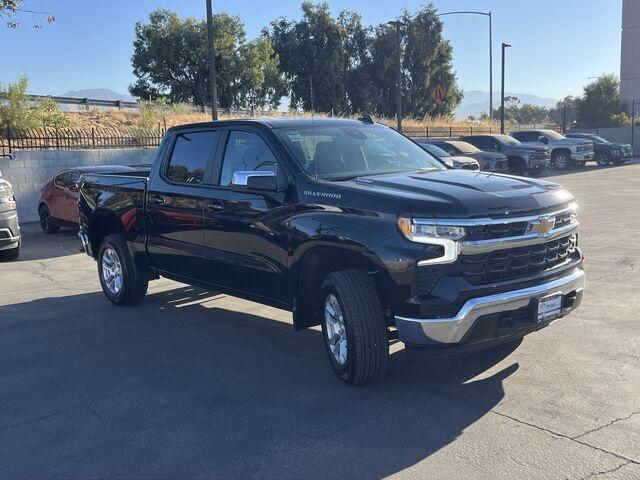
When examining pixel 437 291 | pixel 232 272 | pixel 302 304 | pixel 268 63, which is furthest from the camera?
pixel 268 63

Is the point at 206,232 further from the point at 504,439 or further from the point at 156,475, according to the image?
the point at 504,439

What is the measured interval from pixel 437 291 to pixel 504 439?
969 mm

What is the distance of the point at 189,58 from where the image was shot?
153 ft

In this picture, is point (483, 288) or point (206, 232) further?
point (206, 232)

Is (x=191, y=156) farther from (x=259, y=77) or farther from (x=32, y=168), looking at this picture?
(x=259, y=77)

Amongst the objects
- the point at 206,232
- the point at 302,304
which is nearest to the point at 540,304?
the point at 302,304

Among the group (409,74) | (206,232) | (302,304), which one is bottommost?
(302,304)

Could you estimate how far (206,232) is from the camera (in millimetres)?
6117

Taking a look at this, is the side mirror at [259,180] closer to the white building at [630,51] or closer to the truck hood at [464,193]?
the truck hood at [464,193]

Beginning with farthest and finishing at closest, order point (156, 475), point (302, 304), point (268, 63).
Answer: point (268, 63) → point (302, 304) → point (156, 475)

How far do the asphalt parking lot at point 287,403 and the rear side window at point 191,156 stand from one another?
1499 millimetres

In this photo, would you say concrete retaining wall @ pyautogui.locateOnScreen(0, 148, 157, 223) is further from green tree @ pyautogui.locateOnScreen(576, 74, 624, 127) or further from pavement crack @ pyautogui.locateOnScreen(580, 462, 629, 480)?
green tree @ pyautogui.locateOnScreen(576, 74, 624, 127)

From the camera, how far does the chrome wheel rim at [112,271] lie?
24.8 ft

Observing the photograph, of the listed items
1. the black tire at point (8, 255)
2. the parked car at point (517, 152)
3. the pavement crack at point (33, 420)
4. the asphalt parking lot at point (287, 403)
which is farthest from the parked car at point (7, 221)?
the parked car at point (517, 152)
